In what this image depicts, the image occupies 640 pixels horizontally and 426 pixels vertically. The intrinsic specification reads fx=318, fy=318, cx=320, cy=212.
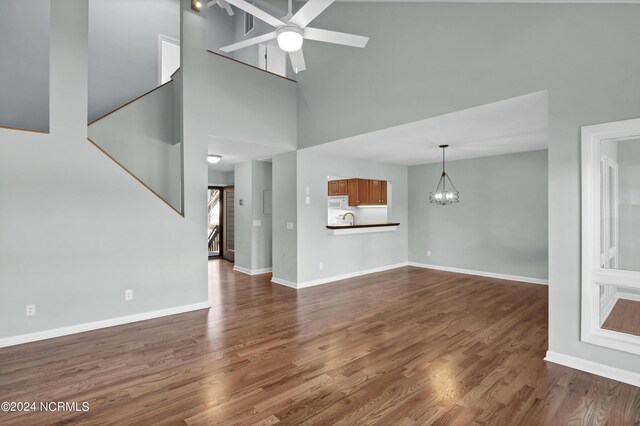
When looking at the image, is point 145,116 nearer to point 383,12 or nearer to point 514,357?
point 383,12

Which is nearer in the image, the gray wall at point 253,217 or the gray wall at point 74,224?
the gray wall at point 74,224

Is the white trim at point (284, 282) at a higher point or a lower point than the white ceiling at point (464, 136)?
lower

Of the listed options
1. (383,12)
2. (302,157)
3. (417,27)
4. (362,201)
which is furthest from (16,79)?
(362,201)

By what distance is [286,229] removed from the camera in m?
5.73

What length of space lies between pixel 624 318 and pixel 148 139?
5.79m

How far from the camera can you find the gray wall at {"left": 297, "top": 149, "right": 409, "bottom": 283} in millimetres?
5574

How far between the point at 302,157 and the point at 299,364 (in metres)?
3.63

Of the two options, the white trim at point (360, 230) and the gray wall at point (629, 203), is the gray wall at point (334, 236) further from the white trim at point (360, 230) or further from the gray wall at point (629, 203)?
the gray wall at point (629, 203)

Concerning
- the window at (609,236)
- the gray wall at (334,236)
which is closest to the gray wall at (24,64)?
the gray wall at (334,236)

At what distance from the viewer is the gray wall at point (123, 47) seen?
5.93 meters

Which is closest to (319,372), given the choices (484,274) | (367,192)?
(484,274)

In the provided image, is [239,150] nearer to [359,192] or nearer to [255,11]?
[255,11]

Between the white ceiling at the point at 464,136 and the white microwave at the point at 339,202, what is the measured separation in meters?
2.09

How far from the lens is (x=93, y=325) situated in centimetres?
363
